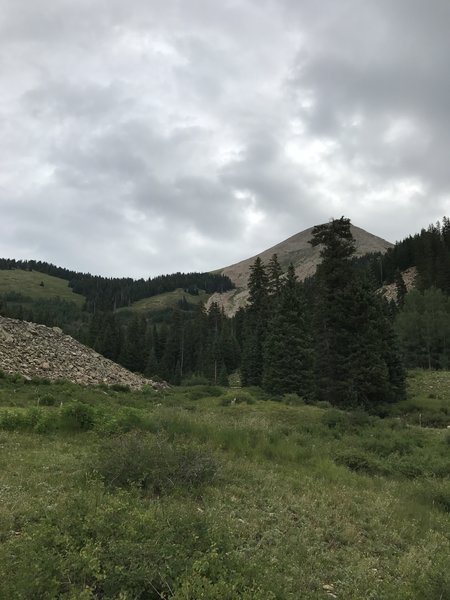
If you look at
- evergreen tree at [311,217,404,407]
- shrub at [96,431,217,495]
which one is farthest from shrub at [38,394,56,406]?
evergreen tree at [311,217,404,407]

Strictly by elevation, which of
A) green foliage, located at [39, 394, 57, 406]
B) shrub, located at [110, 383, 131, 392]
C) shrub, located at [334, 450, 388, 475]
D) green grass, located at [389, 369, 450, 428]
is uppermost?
green foliage, located at [39, 394, 57, 406]

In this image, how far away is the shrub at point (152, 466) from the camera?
8951mm

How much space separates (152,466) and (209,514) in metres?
2.27

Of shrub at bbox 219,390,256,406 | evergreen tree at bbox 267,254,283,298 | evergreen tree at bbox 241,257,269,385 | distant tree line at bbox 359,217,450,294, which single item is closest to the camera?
shrub at bbox 219,390,256,406

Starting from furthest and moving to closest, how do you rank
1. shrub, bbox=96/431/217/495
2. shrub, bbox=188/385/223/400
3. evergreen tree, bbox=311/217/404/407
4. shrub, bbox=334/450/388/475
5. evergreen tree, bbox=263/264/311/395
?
evergreen tree, bbox=263/264/311/395
shrub, bbox=188/385/223/400
evergreen tree, bbox=311/217/404/407
shrub, bbox=334/450/388/475
shrub, bbox=96/431/217/495

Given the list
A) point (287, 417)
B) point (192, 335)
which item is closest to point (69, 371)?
point (287, 417)

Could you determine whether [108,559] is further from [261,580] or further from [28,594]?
[261,580]

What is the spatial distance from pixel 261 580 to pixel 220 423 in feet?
39.0

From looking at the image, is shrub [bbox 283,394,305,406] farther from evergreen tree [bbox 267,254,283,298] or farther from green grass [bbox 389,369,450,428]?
evergreen tree [bbox 267,254,283,298]

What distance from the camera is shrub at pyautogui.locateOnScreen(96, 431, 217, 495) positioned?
29.4 ft

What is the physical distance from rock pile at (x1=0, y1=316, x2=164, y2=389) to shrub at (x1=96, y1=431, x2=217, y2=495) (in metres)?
27.4

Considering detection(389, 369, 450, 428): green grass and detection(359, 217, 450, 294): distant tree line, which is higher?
detection(359, 217, 450, 294): distant tree line

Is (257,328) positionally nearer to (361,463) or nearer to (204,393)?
(204,393)

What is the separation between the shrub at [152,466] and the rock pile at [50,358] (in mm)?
27426
